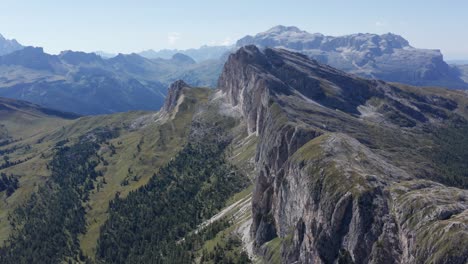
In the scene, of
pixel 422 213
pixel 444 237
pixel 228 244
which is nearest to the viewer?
pixel 444 237

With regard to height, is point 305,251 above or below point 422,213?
below

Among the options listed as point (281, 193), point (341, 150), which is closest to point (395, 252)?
point (341, 150)

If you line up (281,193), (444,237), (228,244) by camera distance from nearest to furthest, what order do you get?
(444,237), (281,193), (228,244)

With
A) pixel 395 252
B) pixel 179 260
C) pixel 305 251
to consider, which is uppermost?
pixel 395 252

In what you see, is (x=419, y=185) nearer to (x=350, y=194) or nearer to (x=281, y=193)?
(x=350, y=194)

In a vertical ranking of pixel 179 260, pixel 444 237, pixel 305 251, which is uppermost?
pixel 444 237

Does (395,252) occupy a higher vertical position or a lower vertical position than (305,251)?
higher

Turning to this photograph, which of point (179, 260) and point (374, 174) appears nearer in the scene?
point (374, 174)

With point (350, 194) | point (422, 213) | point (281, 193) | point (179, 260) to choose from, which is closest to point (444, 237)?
point (422, 213)

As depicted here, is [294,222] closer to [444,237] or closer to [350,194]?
[350,194]
